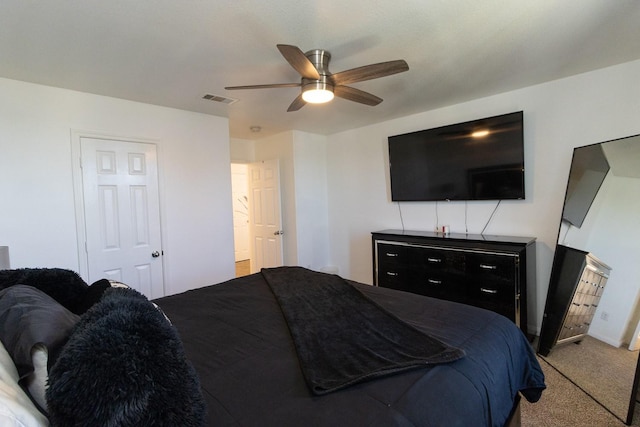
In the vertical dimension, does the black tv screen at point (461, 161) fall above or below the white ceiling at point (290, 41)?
below

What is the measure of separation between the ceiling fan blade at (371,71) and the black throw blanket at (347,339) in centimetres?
149

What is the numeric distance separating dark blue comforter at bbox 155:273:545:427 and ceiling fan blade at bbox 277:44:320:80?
1.53 metres

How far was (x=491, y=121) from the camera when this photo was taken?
10.5 feet

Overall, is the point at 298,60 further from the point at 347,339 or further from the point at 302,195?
the point at 302,195

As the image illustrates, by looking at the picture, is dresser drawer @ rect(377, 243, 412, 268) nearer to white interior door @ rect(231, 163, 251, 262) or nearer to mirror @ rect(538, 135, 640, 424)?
mirror @ rect(538, 135, 640, 424)

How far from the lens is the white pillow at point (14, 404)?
594mm

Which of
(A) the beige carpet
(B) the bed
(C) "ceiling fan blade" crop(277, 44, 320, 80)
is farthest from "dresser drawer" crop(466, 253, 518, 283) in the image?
(C) "ceiling fan blade" crop(277, 44, 320, 80)

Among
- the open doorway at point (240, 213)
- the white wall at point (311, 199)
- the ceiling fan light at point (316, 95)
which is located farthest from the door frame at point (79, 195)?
the open doorway at point (240, 213)

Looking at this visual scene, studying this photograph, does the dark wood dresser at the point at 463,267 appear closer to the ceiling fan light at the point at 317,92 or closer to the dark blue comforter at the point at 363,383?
the dark blue comforter at the point at 363,383

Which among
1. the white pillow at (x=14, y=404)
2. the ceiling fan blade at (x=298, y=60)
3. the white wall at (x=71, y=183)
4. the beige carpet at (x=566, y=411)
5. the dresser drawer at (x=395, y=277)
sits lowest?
the beige carpet at (x=566, y=411)

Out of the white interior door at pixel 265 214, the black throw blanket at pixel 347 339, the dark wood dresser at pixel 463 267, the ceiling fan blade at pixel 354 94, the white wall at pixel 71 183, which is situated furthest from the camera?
the white interior door at pixel 265 214

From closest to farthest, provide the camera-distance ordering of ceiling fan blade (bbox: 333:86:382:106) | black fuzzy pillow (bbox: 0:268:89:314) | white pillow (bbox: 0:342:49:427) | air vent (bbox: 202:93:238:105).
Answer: white pillow (bbox: 0:342:49:427) < black fuzzy pillow (bbox: 0:268:89:314) < ceiling fan blade (bbox: 333:86:382:106) < air vent (bbox: 202:93:238:105)

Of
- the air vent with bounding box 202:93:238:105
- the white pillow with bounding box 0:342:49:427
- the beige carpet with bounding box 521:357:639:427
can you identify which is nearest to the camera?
the white pillow with bounding box 0:342:49:427

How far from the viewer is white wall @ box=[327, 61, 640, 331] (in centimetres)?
265
